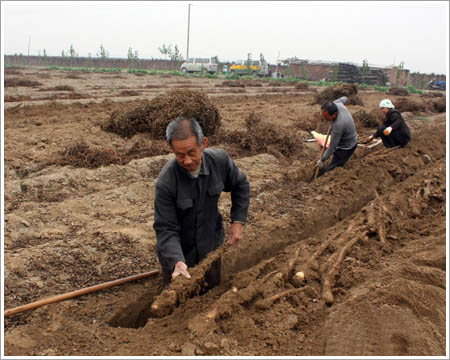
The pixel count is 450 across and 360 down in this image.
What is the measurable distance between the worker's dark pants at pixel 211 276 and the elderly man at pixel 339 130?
13.3 ft

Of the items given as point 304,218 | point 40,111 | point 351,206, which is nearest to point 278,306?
point 304,218

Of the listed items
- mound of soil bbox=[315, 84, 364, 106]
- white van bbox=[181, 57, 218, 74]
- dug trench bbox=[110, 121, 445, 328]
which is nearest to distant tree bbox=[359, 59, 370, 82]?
white van bbox=[181, 57, 218, 74]

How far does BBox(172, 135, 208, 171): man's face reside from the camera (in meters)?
2.72

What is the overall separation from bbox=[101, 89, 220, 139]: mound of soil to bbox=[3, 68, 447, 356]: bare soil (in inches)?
33.9

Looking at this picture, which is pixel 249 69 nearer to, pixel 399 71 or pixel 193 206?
pixel 399 71

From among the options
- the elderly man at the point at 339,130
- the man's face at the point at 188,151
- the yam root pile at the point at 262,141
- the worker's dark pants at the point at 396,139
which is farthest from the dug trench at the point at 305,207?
the yam root pile at the point at 262,141

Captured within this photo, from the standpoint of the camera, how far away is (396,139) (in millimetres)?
8805

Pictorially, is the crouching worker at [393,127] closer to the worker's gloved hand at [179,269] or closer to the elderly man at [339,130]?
the elderly man at [339,130]

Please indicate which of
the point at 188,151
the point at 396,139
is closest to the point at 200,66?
the point at 396,139

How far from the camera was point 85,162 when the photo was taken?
7082mm

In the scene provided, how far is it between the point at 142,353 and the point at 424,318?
2096 mm

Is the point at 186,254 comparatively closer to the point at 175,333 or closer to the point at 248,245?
the point at 175,333

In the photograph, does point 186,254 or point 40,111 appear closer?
point 186,254

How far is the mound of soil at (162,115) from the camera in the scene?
9.09 m
